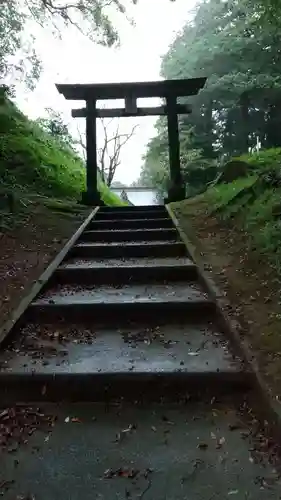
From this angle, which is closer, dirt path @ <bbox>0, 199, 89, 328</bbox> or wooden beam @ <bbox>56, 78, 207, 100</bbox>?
dirt path @ <bbox>0, 199, 89, 328</bbox>

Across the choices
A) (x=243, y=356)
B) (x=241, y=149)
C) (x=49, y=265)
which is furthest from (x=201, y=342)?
(x=241, y=149)

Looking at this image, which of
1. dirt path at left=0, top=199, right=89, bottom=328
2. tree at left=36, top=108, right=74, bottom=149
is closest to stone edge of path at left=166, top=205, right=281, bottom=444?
dirt path at left=0, top=199, right=89, bottom=328

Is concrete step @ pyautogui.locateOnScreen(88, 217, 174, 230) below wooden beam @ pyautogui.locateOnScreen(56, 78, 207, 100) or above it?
below

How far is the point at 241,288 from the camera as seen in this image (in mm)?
3477

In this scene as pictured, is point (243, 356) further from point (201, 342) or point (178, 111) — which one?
point (178, 111)

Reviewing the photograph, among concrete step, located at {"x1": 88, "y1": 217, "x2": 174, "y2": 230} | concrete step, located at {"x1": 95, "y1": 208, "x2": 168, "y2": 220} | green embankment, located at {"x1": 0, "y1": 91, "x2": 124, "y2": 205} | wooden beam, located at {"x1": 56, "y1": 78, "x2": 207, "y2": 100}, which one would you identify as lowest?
concrete step, located at {"x1": 88, "y1": 217, "x2": 174, "y2": 230}

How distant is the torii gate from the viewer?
27.6 ft

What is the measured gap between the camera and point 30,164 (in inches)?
328

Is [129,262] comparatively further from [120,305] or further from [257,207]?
[257,207]

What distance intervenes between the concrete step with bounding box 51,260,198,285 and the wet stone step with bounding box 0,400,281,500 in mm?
1898

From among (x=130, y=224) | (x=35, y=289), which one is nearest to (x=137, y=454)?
(x=35, y=289)

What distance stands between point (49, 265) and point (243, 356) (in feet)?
7.67

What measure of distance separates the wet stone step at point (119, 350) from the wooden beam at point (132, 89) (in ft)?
20.6

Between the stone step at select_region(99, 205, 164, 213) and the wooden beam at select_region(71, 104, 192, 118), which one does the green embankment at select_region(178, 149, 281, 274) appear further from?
the wooden beam at select_region(71, 104, 192, 118)
